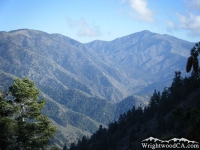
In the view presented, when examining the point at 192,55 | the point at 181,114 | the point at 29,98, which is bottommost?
the point at 181,114

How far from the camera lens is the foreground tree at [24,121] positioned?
814 inches

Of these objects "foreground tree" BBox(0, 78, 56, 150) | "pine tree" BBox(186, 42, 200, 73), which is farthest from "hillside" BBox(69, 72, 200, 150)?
"pine tree" BBox(186, 42, 200, 73)

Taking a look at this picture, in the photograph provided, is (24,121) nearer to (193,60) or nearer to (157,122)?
(193,60)

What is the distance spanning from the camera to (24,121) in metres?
21.8

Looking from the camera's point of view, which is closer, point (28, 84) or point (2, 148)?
point (2, 148)

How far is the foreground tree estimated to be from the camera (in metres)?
20.7

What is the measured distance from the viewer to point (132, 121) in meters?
144

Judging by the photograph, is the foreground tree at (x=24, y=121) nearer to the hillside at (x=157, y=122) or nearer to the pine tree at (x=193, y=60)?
the pine tree at (x=193, y=60)

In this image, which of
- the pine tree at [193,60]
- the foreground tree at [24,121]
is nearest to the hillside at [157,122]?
the foreground tree at [24,121]

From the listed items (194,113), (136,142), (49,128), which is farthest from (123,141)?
(194,113)

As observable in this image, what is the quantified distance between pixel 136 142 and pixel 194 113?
319 feet

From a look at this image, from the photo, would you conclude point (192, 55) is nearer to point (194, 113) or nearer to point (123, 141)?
point (194, 113)

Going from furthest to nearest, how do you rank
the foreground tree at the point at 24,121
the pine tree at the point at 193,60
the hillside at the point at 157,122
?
the hillside at the point at 157,122 < the foreground tree at the point at 24,121 < the pine tree at the point at 193,60

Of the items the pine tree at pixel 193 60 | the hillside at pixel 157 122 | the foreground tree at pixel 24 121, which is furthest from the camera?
the hillside at pixel 157 122
